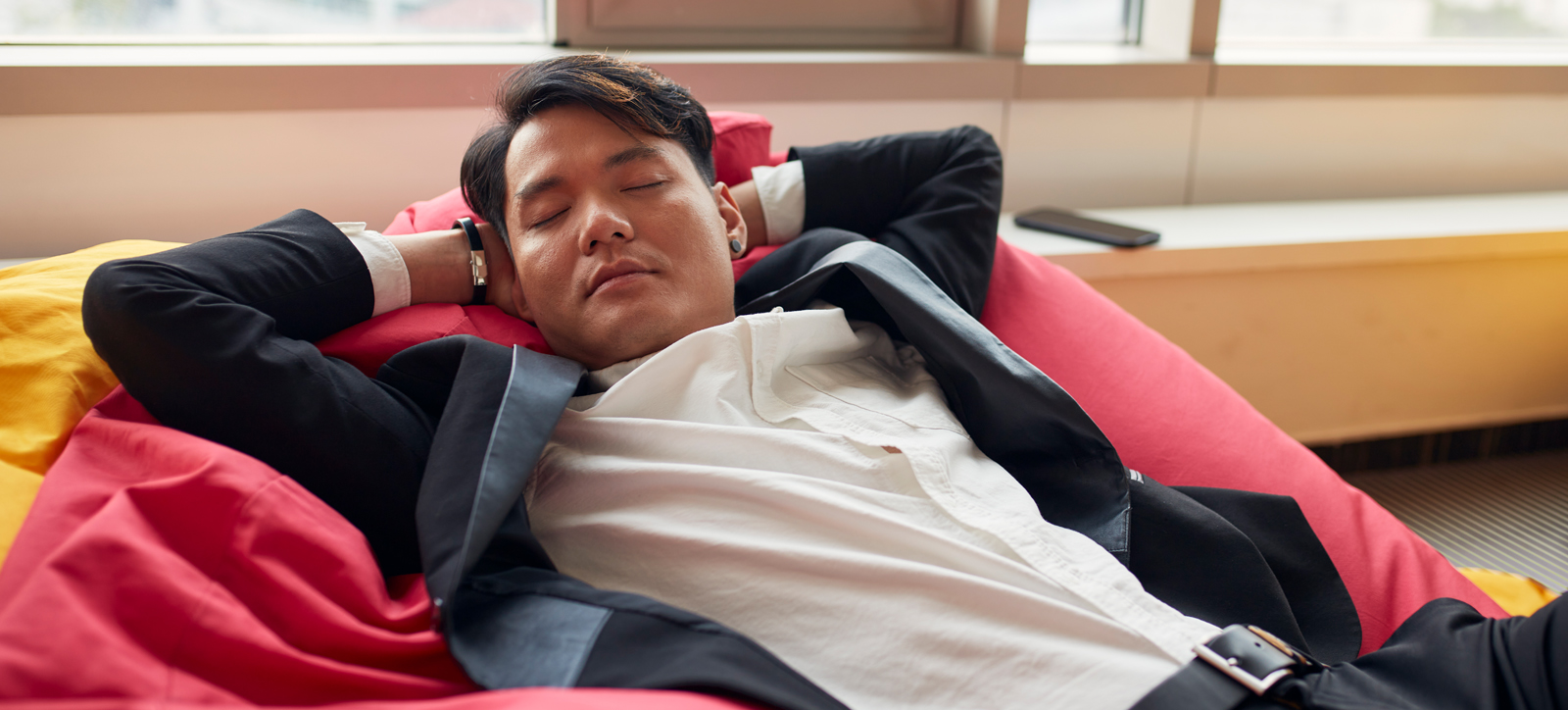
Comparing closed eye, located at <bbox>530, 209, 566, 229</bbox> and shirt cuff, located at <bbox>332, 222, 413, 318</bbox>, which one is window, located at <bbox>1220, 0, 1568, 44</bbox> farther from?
shirt cuff, located at <bbox>332, 222, 413, 318</bbox>

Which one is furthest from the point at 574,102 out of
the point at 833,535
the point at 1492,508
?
the point at 1492,508

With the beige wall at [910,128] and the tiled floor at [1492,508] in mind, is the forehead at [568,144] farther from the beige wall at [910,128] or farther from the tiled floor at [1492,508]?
the tiled floor at [1492,508]

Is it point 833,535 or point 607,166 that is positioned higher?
point 607,166

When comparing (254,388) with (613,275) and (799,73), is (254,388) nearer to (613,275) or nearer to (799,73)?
(613,275)

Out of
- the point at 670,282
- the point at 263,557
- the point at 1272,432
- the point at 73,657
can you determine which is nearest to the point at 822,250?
the point at 670,282

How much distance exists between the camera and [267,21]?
192 cm

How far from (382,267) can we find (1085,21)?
6.37 ft

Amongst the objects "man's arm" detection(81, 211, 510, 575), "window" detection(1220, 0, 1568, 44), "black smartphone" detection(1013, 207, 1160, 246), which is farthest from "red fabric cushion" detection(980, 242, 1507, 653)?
"window" detection(1220, 0, 1568, 44)

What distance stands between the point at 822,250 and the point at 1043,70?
3.50 feet

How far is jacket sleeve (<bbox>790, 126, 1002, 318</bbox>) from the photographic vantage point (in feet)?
4.63

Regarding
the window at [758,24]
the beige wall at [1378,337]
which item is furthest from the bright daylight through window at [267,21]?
the beige wall at [1378,337]

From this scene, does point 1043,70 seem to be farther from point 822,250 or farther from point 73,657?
point 73,657

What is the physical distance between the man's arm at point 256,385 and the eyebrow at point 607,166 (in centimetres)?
29

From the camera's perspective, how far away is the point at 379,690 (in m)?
0.78
